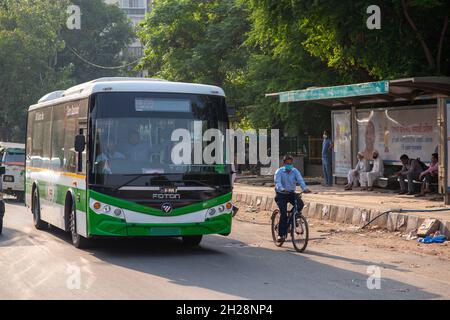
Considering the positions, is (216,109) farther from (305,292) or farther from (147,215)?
(305,292)

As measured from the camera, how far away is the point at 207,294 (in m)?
9.30

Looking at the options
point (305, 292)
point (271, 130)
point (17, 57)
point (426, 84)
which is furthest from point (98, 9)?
point (305, 292)

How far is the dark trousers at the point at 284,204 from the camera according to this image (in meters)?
13.9

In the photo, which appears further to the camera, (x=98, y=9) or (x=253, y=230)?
(x=98, y=9)

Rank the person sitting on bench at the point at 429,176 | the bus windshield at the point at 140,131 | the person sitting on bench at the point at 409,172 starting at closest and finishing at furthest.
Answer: the bus windshield at the point at 140,131 < the person sitting on bench at the point at 429,176 < the person sitting on bench at the point at 409,172

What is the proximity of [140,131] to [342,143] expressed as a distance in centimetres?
1363

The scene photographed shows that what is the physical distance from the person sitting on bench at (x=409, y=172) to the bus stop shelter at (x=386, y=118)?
54 centimetres

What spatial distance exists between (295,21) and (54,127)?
10.8 meters

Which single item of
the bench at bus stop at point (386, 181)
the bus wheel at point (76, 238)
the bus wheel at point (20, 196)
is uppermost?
the bench at bus stop at point (386, 181)

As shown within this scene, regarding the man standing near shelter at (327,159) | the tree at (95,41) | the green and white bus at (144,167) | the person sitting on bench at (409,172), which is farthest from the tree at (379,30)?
A: the tree at (95,41)

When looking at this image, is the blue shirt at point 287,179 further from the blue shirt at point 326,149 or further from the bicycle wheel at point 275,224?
the blue shirt at point 326,149

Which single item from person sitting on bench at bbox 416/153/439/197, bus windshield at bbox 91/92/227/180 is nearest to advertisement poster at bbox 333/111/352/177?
person sitting on bench at bbox 416/153/439/197

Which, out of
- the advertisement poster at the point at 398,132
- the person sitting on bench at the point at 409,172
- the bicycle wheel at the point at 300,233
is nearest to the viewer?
the bicycle wheel at the point at 300,233

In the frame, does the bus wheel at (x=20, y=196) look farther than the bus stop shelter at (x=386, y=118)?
Yes
